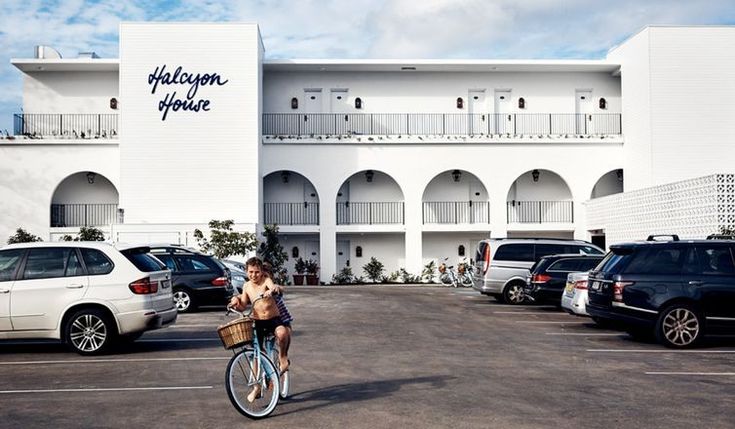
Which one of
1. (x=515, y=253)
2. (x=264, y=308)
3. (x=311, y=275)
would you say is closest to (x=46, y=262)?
(x=264, y=308)

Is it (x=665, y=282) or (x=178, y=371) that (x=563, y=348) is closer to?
(x=665, y=282)

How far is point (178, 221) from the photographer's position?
3575 cm

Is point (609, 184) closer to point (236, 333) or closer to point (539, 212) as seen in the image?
point (539, 212)

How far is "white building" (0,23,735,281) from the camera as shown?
35781 millimetres

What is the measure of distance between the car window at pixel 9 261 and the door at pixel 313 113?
1034 inches

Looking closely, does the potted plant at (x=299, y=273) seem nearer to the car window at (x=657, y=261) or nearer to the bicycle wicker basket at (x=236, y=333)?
the car window at (x=657, y=261)

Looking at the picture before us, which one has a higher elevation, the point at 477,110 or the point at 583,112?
the point at 477,110

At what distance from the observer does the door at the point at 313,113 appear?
38969 mm

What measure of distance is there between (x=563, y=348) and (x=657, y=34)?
25151 millimetres

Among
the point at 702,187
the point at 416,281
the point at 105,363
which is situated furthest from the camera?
the point at 416,281

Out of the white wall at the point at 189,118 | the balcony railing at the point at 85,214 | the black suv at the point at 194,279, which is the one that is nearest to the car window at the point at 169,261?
the black suv at the point at 194,279

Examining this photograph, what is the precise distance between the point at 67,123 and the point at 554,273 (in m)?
26.0

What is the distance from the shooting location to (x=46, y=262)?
13125mm

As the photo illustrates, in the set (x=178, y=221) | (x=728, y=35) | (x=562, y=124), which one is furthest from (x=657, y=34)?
(x=178, y=221)
